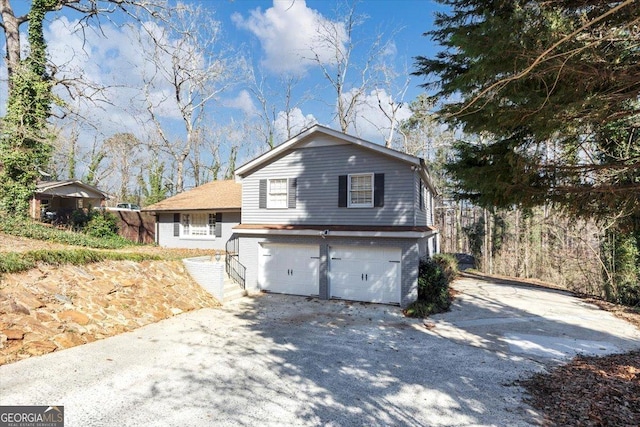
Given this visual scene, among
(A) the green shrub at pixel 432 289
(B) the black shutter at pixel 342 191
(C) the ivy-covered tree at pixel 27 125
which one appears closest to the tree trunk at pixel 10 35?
(C) the ivy-covered tree at pixel 27 125

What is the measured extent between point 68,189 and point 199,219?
9.86 metres

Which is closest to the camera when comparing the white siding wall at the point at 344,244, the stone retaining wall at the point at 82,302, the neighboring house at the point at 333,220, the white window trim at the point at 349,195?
the stone retaining wall at the point at 82,302

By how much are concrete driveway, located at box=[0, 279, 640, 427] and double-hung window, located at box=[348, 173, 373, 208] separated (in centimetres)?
384

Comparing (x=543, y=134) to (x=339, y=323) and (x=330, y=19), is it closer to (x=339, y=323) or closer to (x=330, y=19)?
(x=339, y=323)

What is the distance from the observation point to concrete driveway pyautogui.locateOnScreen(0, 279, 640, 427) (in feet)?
14.3

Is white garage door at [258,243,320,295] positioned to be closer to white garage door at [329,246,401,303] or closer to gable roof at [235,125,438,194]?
white garage door at [329,246,401,303]

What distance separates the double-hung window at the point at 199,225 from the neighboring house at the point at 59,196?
6.79 m

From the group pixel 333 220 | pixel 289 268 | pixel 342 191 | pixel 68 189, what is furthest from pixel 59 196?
pixel 342 191

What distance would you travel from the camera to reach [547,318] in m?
9.77

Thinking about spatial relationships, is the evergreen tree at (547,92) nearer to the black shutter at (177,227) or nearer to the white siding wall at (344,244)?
the white siding wall at (344,244)

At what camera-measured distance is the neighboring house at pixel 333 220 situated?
35.4ft

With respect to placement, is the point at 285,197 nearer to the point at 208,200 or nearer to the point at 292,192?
the point at 292,192

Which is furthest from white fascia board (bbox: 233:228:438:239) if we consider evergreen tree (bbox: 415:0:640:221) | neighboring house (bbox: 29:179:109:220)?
neighboring house (bbox: 29:179:109:220)

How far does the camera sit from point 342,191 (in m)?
11.5
